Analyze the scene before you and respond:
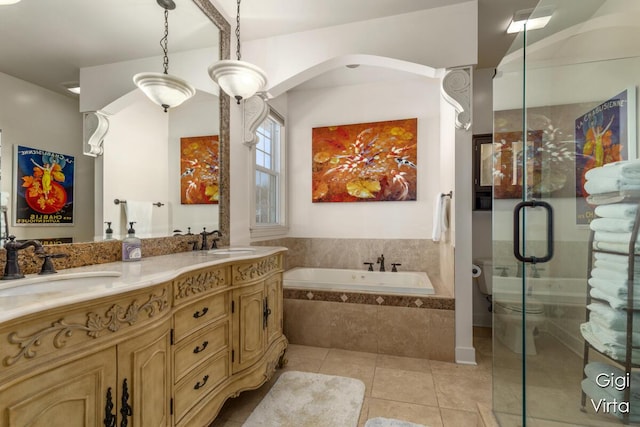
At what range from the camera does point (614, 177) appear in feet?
3.98

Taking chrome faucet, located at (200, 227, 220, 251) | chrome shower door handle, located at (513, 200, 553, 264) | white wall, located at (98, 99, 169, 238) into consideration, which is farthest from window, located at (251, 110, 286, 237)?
chrome shower door handle, located at (513, 200, 553, 264)

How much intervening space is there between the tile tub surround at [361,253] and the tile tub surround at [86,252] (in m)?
1.20

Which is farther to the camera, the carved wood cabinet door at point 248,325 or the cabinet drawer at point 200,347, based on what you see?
the carved wood cabinet door at point 248,325

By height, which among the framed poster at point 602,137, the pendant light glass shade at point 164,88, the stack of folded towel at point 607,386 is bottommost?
the stack of folded towel at point 607,386

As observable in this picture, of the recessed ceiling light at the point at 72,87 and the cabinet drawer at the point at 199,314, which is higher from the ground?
the recessed ceiling light at the point at 72,87

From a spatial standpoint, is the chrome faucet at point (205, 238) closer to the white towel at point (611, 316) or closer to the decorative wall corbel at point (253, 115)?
the decorative wall corbel at point (253, 115)

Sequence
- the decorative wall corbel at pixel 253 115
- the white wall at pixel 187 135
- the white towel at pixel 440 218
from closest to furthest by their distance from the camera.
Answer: the white wall at pixel 187 135, the decorative wall corbel at pixel 253 115, the white towel at pixel 440 218

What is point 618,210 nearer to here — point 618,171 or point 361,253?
point 618,171

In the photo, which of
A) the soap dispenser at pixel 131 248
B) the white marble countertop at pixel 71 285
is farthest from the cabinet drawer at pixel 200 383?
the soap dispenser at pixel 131 248

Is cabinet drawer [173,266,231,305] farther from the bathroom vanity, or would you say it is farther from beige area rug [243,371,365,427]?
beige area rug [243,371,365,427]

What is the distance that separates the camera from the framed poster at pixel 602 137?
4.35 feet

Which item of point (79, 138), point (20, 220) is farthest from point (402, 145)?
point (20, 220)

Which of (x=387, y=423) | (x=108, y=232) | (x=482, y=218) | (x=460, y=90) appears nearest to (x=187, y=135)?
(x=108, y=232)

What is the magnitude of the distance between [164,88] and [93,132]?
555mm
